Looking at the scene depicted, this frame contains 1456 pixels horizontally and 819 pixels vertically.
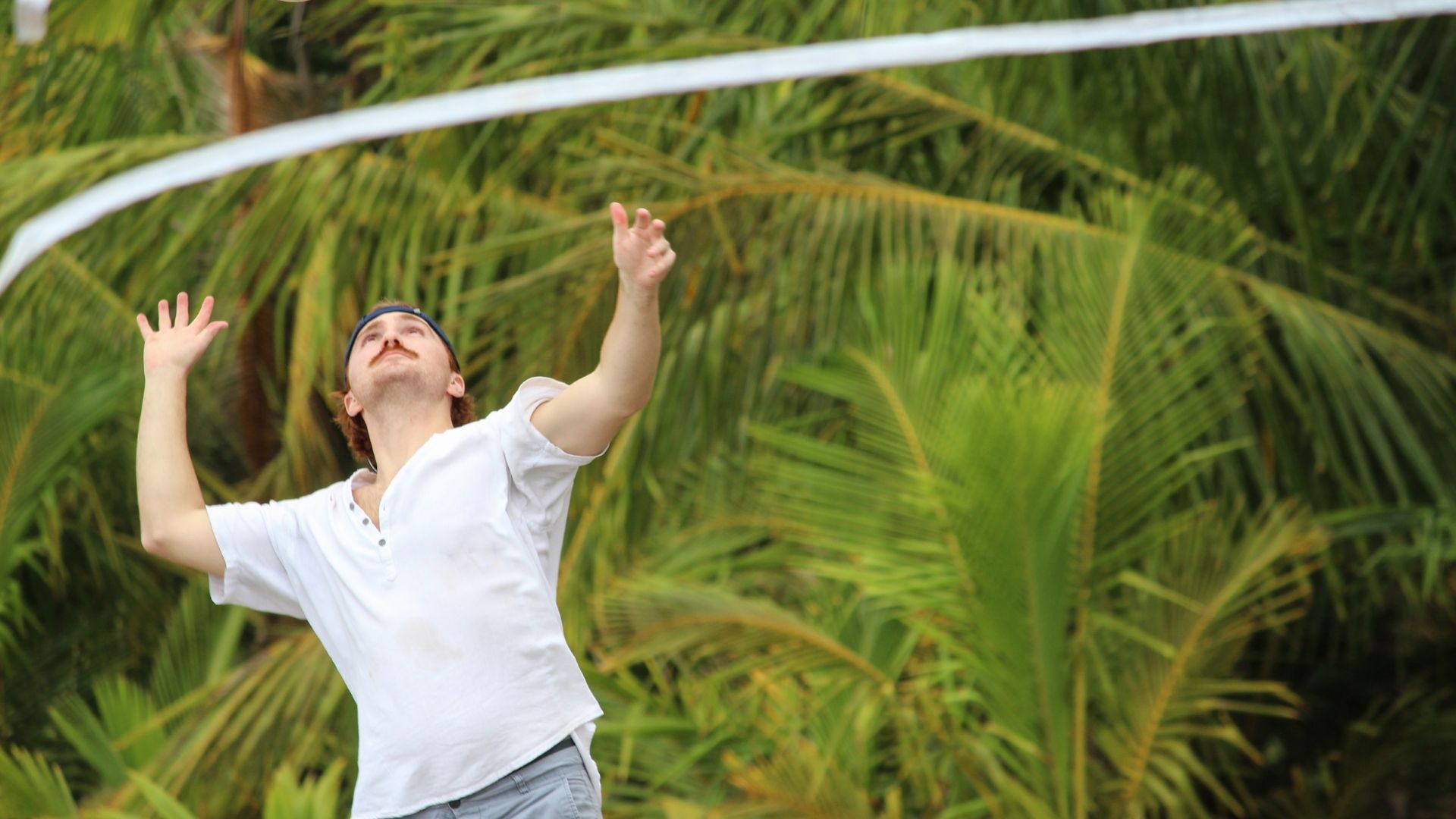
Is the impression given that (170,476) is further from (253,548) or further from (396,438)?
(396,438)

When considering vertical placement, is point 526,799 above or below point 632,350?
below

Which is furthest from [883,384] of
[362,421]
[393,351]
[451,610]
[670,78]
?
[451,610]

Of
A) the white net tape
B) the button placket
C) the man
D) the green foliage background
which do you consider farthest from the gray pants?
the green foliage background

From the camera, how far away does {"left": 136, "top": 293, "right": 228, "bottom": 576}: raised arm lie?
2.53 metres

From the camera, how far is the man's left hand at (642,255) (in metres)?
2.38

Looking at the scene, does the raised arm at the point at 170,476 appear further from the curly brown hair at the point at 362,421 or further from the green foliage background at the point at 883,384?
the green foliage background at the point at 883,384

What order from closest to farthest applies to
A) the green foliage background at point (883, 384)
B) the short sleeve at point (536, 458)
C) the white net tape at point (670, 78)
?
the short sleeve at point (536, 458) < the white net tape at point (670, 78) < the green foliage background at point (883, 384)

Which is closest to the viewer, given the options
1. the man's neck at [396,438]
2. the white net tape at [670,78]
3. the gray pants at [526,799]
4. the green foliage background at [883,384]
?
the gray pants at [526,799]

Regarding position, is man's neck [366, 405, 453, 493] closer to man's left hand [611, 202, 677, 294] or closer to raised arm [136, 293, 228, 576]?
raised arm [136, 293, 228, 576]

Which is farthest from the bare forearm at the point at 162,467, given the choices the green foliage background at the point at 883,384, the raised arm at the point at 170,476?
the green foliage background at the point at 883,384

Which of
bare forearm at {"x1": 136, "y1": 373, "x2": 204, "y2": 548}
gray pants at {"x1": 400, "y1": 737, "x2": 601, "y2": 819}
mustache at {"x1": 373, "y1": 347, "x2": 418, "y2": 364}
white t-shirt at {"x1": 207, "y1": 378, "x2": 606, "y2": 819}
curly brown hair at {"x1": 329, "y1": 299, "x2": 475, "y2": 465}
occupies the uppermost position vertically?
mustache at {"x1": 373, "y1": 347, "x2": 418, "y2": 364}

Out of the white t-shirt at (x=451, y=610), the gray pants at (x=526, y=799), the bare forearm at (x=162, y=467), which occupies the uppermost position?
the bare forearm at (x=162, y=467)

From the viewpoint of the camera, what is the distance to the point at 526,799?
233cm

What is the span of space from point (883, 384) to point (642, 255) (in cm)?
231
